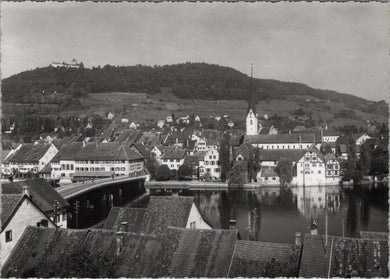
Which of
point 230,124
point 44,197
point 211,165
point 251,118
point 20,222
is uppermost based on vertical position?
point 251,118

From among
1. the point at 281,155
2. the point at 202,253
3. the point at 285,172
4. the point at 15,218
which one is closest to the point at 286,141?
the point at 281,155

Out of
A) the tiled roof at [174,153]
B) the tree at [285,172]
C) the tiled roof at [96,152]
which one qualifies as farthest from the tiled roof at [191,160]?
the tree at [285,172]

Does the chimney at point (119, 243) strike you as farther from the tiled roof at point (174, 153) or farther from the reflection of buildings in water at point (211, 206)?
the tiled roof at point (174, 153)

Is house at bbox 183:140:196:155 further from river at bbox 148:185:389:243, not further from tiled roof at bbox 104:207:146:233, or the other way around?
tiled roof at bbox 104:207:146:233

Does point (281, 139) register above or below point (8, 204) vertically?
below

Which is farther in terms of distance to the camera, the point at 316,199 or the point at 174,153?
the point at 174,153

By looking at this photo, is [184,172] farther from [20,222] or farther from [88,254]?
[88,254]

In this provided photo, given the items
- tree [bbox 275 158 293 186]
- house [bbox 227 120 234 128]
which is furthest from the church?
tree [bbox 275 158 293 186]

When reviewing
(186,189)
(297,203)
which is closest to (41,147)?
(186,189)
